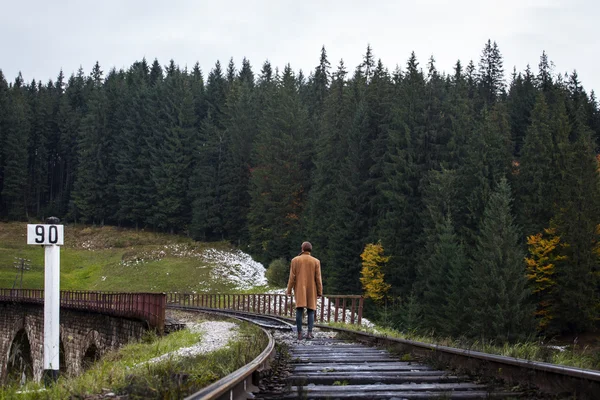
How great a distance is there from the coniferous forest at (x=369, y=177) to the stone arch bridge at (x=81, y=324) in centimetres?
1030

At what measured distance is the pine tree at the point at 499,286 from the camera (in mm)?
35406

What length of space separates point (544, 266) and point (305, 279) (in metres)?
33.5

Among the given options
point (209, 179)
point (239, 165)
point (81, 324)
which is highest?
point (239, 165)

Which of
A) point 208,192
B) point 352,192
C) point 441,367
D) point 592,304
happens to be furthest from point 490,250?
point 208,192

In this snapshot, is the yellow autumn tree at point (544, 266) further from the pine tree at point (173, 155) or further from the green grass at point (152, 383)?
the pine tree at point (173, 155)

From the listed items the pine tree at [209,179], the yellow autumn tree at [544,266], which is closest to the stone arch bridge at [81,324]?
the yellow autumn tree at [544,266]

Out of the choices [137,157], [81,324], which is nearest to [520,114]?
[137,157]

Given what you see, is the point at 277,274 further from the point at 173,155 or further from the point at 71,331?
the point at 173,155

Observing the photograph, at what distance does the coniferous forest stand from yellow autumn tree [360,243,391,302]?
66 centimetres

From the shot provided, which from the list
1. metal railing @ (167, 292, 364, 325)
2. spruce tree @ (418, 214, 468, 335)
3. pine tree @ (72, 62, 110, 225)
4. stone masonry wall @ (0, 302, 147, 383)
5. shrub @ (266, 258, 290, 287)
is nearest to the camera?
metal railing @ (167, 292, 364, 325)

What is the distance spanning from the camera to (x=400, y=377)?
6.78 m

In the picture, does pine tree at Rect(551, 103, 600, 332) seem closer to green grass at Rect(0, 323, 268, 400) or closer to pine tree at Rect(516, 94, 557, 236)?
pine tree at Rect(516, 94, 557, 236)

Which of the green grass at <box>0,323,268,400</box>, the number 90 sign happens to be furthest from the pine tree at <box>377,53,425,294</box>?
the green grass at <box>0,323,268,400</box>

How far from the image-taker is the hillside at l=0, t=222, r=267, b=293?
55969mm
